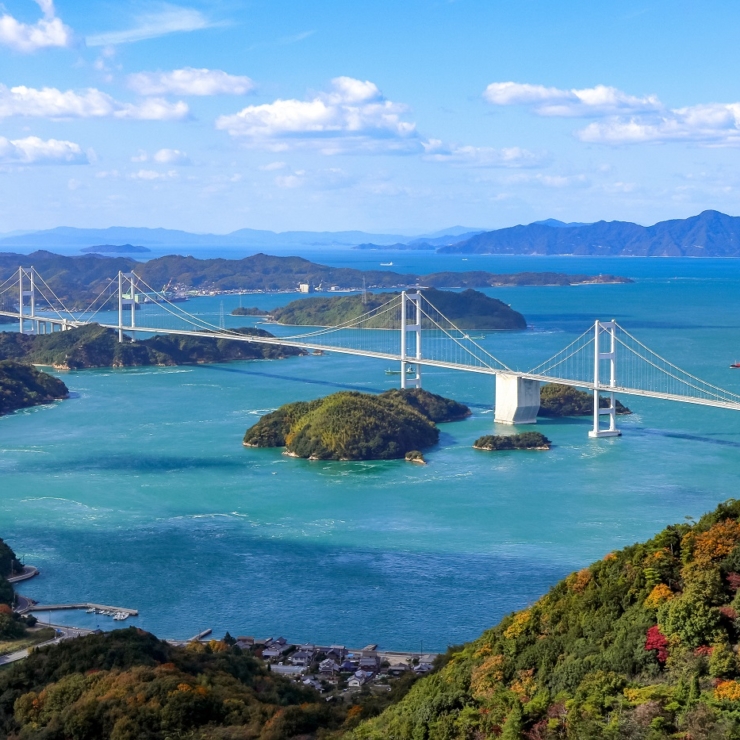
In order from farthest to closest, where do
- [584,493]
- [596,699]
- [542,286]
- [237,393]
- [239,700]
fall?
[542,286]
[237,393]
[584,493]
[239,700]
[596,699]

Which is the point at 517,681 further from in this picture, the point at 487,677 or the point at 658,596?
the point at 658,596

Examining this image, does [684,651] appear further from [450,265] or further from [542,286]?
[450,265]

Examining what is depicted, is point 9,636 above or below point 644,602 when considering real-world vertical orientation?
below

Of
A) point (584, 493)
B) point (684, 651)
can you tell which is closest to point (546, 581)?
point (584, 493)

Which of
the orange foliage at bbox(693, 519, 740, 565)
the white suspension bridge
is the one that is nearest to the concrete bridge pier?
the white suspension bridge

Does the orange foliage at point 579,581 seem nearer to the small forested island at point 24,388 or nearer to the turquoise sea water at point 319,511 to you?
the turquoise sea water at point 319,511

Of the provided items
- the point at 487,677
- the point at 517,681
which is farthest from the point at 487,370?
the point at 517,681

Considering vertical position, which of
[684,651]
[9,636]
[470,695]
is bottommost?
[9,636]
